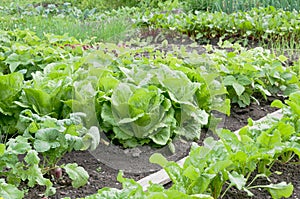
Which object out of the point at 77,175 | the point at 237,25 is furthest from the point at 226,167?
the point at 237,25

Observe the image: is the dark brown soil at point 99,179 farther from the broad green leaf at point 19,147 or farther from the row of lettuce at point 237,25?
the row of lettuce at point 237,25

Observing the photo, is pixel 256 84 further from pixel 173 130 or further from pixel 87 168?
pixel 87 168

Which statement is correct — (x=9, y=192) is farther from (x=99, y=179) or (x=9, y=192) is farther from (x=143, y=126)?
(x=143, y=126)

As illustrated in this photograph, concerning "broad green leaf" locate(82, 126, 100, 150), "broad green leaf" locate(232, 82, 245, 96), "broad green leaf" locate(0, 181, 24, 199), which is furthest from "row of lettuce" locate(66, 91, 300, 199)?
"broad green leaf" locate(232, 82, 245, 96)

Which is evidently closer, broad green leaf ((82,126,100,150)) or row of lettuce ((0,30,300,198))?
row of lettuce ((0,30,300,198))

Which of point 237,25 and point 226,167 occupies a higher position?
point 226,167

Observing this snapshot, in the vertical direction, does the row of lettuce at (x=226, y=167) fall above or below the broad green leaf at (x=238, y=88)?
above

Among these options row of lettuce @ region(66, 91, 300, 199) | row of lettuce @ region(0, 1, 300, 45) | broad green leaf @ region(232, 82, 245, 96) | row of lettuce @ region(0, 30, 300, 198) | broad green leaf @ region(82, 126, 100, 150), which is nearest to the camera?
row of lettuce @ region(66, 91, 300, 199)

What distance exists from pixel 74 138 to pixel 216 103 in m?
1.38

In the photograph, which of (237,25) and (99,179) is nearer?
(99,179)

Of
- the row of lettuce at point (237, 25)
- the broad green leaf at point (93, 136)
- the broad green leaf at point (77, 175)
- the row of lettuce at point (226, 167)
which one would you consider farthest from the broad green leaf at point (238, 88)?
the row of lettuce at point (237, 25)

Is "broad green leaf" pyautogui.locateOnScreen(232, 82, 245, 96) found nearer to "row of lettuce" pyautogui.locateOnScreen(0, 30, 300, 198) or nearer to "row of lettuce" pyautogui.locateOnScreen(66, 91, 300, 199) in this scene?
"row of lettuce" pyautogui.locateOnScreen(0, 30, 300, 198)

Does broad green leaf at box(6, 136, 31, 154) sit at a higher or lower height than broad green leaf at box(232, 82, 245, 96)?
higher

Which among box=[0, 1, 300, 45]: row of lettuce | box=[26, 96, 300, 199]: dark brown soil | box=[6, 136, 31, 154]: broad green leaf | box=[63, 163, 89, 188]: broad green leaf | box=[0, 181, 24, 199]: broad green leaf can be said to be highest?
box=[6, 136, 31, 154]: broad green leaf
